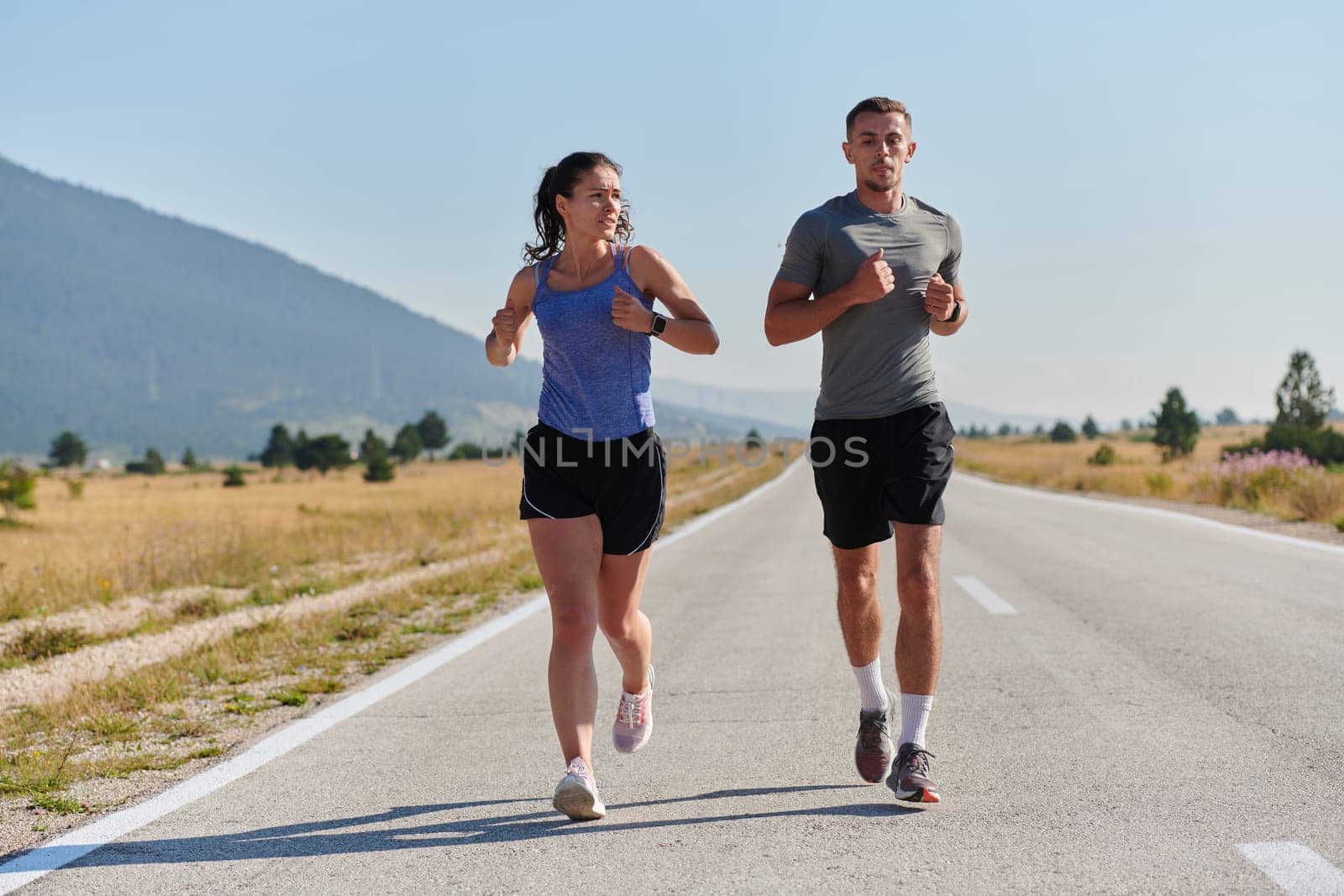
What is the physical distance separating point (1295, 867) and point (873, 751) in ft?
4.80

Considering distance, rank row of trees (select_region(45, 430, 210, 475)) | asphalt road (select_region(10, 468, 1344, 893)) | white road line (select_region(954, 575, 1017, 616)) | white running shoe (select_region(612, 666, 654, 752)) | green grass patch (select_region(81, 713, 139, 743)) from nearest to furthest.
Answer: asphalt road (select_region(10, 468, 1344, 893)) → white running shoe (select_region(612, 666, 654, 752)) → green grass patch (select_region(81, 713, 139, 743)) → white road line (select_region(954, 575, 1017, 616)) → row of trees (select_region(45, 430, 210, 475))

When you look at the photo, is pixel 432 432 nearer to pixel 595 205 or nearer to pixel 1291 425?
pixel 1291 425

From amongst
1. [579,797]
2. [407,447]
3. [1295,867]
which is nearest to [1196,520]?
[1295,867]

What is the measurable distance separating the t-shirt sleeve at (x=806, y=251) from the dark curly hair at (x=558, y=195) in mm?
593

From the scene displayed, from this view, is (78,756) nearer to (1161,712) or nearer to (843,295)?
(843,295)

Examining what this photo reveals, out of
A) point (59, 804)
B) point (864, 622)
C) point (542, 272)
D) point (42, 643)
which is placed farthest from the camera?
point (42, 643)

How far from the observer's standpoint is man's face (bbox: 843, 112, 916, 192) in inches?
173

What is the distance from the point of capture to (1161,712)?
5.16m

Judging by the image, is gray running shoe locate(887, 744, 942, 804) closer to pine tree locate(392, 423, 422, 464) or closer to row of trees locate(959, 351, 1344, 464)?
row of trees locate(959, 351, 1344, 464)

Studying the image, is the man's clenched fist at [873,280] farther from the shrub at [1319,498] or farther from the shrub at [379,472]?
the shrub at [379,472]

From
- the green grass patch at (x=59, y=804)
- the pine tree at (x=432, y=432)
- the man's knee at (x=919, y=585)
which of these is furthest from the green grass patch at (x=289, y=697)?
the pine tree at (x=432, y=432)

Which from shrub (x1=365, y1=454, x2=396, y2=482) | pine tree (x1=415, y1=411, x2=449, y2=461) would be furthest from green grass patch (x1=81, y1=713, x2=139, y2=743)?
pine tree (x1=415, y1=411, x2=449, y2=461)

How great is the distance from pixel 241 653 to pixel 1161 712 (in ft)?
17.7

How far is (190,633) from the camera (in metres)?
9.40
